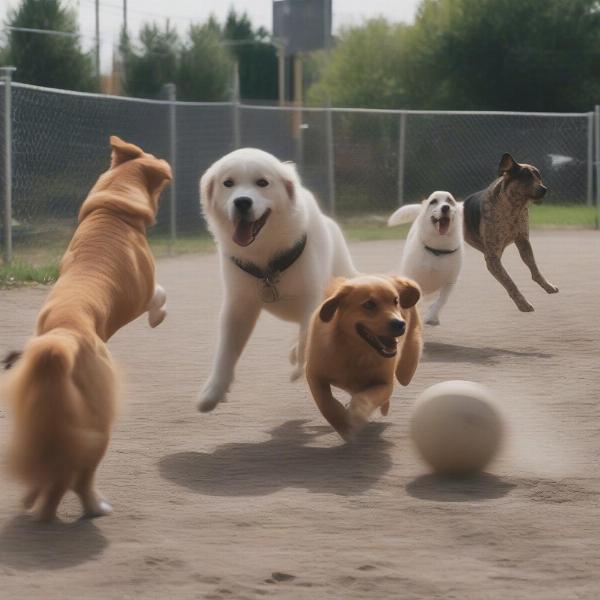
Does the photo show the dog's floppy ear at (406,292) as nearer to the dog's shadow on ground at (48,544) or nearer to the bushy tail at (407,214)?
the dog's shadow on ground at (48,544)

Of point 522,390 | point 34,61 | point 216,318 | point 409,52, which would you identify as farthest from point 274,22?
point 522,390

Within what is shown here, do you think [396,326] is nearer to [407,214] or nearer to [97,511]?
[97,511]

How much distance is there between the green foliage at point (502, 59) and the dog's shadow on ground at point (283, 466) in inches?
1189

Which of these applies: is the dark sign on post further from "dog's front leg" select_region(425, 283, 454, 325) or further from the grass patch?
"dog's front leg" select_region(425, 283, 454, 325)

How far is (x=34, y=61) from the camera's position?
25.1 metres

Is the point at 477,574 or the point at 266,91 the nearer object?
the point at 477,574

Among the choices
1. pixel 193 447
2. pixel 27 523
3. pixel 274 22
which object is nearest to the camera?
pixel 27 523

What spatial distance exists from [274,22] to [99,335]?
23.4m

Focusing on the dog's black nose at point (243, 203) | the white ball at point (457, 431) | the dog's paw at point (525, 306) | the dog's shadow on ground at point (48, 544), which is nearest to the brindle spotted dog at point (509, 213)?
the dog's paw at point (525, 306)

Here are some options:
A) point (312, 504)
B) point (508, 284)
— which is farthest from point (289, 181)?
point (508, 284)

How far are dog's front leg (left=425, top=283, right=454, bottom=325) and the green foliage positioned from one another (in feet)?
84.8

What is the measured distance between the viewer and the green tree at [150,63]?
2991 cm

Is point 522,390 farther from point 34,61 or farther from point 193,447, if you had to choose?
point 34,61

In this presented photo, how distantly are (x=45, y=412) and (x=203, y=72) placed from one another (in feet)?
85.6
